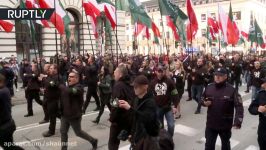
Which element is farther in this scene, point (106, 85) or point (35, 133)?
point (106, 85)

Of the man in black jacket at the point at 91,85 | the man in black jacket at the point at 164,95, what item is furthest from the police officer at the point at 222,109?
the man in black jacket at the point at 91,85

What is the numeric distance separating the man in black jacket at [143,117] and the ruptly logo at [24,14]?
5273mm

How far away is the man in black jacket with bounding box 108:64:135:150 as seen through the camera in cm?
551

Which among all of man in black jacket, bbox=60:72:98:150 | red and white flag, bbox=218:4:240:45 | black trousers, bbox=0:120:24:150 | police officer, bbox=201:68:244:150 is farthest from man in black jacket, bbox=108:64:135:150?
red and white flag, bbox=218:4:240:45

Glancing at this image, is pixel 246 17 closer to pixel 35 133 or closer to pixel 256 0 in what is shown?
pixel 256 0

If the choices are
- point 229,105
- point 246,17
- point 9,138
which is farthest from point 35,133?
point 246,17

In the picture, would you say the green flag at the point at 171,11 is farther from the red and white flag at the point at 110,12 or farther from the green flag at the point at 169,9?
the red and white flag at the point at 110,12

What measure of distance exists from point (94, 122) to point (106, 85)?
107 centimetres

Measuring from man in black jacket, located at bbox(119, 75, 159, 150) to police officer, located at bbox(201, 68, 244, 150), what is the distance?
5.61ft

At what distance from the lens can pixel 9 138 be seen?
5.74 meters

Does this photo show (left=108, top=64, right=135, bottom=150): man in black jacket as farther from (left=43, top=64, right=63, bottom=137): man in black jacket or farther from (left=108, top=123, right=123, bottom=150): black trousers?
(left=43, top=64, right=63, bottom=137): man in black jacket

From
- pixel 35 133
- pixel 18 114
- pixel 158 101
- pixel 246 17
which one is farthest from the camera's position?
pixel 246 17

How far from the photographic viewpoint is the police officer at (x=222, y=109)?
5.70m

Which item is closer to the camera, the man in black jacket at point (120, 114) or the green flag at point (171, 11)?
the man in black jacket at point (120, 114)
